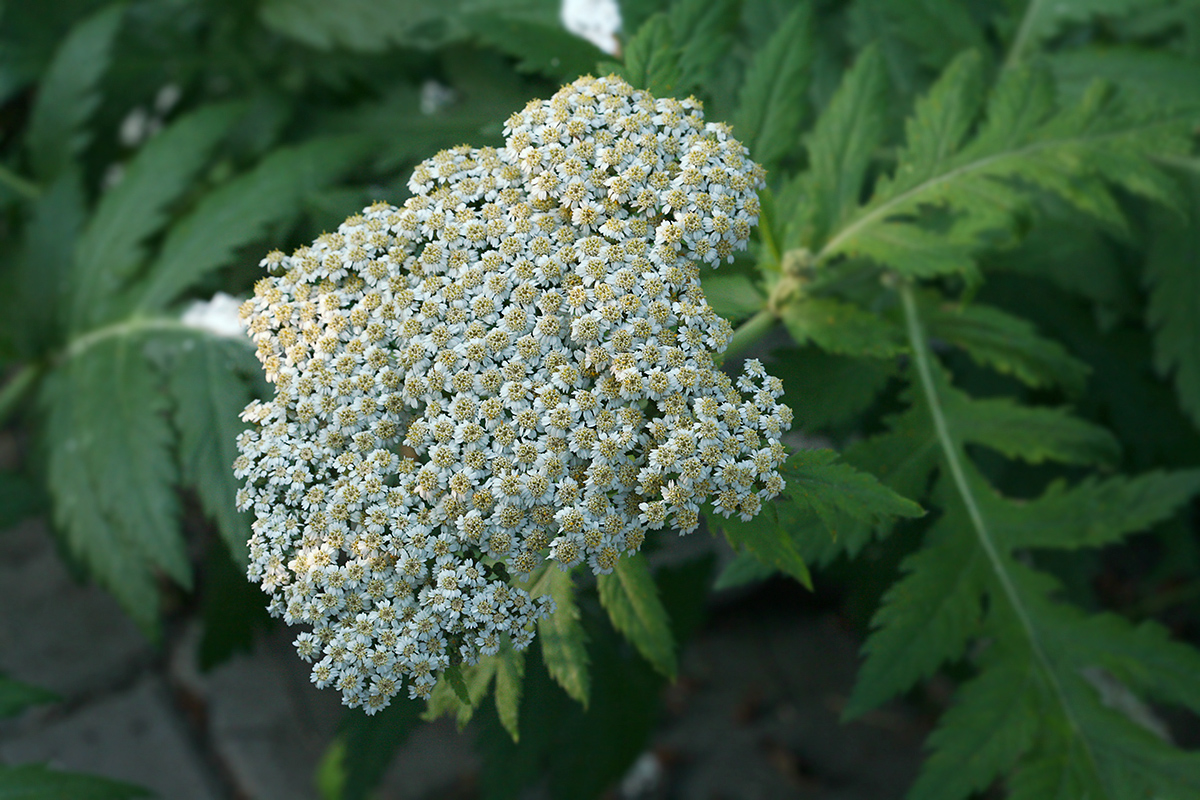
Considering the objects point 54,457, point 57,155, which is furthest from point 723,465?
point 57,155

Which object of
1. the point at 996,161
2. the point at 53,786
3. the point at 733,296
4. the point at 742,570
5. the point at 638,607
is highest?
the point at 996,161

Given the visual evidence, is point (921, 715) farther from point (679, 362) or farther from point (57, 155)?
point (57, 155)

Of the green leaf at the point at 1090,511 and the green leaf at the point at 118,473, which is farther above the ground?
the green leaf at the point at 1090,511

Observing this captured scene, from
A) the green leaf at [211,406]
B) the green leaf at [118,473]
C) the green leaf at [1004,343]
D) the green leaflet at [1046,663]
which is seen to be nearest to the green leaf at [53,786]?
the green leaf at [118,473]

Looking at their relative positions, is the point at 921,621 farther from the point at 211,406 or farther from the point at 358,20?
the point at 358,20

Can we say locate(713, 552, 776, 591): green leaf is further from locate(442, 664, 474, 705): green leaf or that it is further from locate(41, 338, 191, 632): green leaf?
locate(41, 338, 191, 632): green leaf

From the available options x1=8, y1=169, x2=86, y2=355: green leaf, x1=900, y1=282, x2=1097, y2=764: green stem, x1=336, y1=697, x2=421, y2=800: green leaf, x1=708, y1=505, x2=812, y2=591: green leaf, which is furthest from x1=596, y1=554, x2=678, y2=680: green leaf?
x1=8, y1=169, x2=86, y2=355: green leaf

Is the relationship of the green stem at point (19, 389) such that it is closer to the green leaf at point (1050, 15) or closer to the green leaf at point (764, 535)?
the green leaf at point (764, 535)

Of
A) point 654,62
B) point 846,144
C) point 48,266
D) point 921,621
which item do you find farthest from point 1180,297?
point 48,266
